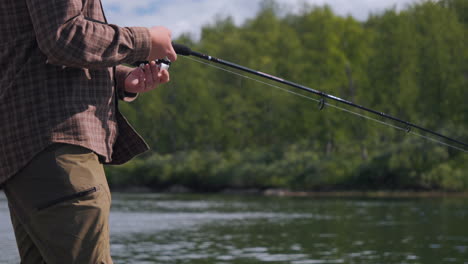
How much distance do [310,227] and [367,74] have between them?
3511cm

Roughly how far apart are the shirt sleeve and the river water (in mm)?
9632

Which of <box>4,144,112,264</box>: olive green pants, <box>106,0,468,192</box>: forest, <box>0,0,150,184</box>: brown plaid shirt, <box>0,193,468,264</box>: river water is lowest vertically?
<box>0,193,468,264</box>: river water

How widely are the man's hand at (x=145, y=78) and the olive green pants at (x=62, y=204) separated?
52 cm

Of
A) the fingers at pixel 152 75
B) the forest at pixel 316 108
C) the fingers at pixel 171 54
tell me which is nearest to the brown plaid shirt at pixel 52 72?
the fingers at pixel 171 54

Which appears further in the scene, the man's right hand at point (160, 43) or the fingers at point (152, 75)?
the fingers at point (152, 75)

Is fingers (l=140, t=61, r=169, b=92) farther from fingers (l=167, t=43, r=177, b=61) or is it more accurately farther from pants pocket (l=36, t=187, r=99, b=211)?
pants pocket (l=36, t=187, r=99, b=211)

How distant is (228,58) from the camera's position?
205 feet

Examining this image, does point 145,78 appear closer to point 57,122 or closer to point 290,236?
point 57,122

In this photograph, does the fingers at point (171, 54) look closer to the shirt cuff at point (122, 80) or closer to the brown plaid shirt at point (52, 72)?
the brown plaid shirt at point (52, 72)

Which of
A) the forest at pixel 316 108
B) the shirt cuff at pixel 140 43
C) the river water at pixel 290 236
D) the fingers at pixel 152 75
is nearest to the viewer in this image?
the shirt cuff at pixel 140 43

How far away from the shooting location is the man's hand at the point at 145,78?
9.46 feet

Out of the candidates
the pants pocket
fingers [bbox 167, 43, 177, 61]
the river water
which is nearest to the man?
the pants pocket

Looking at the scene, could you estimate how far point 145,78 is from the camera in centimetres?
295

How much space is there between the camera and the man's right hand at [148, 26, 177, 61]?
2.63 m
